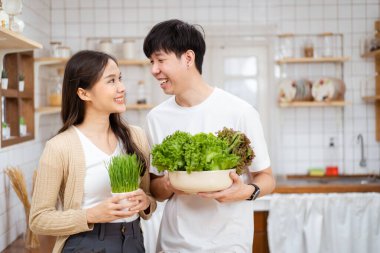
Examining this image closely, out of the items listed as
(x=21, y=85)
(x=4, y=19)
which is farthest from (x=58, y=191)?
(x=21, y=85)

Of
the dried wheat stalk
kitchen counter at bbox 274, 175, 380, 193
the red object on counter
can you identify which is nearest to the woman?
the dried wheat stalk

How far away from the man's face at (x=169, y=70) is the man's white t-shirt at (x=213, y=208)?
3.5 inches

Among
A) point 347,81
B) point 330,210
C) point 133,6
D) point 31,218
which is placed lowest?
point 330,210

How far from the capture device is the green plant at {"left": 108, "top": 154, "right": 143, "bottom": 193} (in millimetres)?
1571

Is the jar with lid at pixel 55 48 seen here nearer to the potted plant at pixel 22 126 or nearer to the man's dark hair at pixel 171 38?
the potted plant at pixel 22 126

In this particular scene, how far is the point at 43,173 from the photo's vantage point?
1649mm

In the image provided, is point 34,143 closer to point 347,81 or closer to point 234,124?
point 234,124

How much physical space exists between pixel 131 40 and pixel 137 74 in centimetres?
32

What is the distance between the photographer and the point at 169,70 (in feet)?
6.06

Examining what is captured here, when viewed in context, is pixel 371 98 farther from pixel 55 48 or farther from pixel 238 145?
pixel 238 145

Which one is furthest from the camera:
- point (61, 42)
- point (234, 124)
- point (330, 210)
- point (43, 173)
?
point (61, 42)

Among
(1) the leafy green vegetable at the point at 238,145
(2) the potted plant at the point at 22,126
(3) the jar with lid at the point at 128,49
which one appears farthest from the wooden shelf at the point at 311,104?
(1) the leafy green vegetable at the point at 238,145

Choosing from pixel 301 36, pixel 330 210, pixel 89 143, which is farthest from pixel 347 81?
pixel 89 143

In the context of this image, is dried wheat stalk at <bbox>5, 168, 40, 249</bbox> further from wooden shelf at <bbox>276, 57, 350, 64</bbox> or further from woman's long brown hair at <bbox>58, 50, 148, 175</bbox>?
wooden shelf at <bbox>276, 57, 350, 64</bbox>
